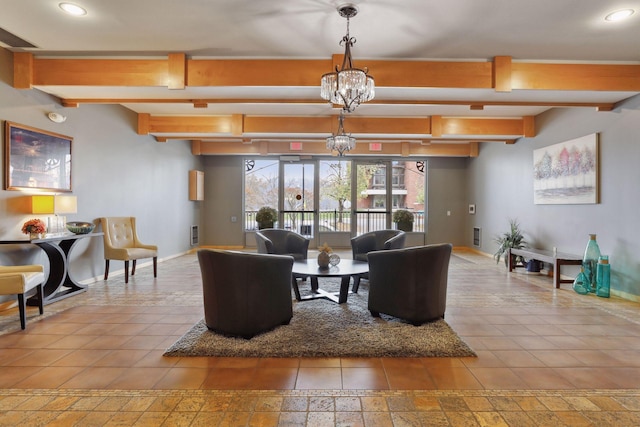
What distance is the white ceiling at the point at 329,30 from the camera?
9.07 feet

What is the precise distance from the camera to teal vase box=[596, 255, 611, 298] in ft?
14.5

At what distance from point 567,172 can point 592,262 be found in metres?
1.43

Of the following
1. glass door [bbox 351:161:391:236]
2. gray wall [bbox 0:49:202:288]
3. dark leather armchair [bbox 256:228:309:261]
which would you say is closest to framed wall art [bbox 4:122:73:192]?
gray wall [bbox 0:49:202:288]

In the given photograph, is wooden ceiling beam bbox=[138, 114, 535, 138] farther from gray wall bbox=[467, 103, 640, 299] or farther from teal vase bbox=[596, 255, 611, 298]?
teal vase bbox=[596, 255, 611, 298]

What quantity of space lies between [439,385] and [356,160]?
7.40 metres

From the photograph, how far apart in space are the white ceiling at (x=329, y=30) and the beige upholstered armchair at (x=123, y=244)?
2023mm

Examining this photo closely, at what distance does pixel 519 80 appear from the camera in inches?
149

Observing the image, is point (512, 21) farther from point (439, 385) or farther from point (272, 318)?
point (272, 318)

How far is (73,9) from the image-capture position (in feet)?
9.27

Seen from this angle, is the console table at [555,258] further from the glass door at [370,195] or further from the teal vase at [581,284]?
the glass door at [370,195]

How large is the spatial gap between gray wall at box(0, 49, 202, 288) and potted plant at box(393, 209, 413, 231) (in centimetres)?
514

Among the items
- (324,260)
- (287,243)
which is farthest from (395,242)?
(287,243)

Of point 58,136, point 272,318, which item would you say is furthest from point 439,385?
point 58,136

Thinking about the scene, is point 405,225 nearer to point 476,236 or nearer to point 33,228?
point 476,236
